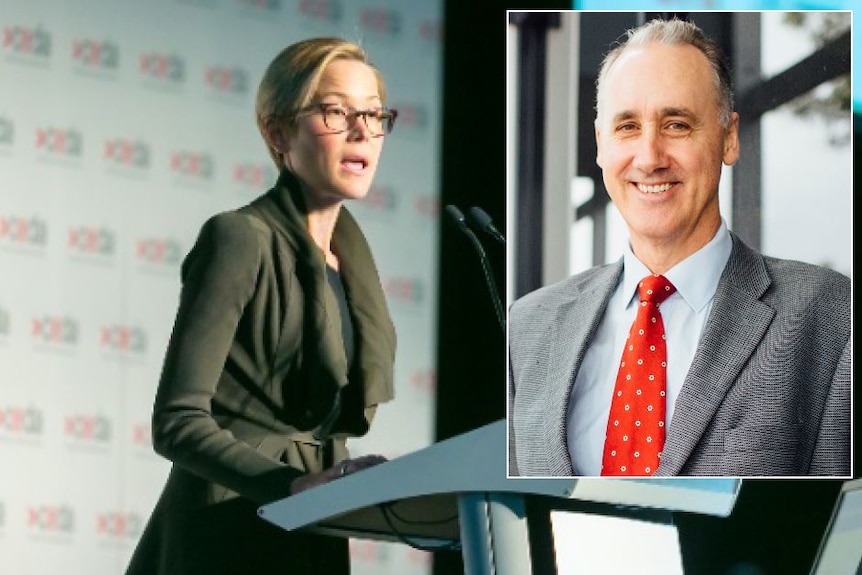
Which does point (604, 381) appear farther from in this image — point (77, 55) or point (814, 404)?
point (77, 55)

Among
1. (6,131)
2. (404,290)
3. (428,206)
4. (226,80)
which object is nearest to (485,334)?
(404,290)

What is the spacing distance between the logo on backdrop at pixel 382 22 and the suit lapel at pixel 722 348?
3.84 feet

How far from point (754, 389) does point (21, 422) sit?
1624 mm

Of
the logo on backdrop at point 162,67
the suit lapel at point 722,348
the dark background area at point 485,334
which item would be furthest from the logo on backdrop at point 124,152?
the suit lapel at point 722,348

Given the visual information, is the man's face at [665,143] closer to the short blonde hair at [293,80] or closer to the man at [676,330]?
the man at [676,330]

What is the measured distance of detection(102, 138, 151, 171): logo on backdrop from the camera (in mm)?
3586

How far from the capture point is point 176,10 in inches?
144

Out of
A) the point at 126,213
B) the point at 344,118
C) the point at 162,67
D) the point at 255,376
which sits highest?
the point at 162,67

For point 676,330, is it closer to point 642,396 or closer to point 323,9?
point 642,396

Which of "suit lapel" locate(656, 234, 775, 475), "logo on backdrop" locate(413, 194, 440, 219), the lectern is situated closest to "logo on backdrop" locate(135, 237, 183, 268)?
"logo on backdrop" locate(413, 194, 440, 219)

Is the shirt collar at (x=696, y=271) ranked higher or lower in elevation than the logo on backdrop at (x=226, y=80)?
lower

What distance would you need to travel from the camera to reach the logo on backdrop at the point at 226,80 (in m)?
3.63

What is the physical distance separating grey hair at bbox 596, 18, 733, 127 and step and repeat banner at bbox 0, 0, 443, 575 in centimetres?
86

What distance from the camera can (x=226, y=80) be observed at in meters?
3.64
